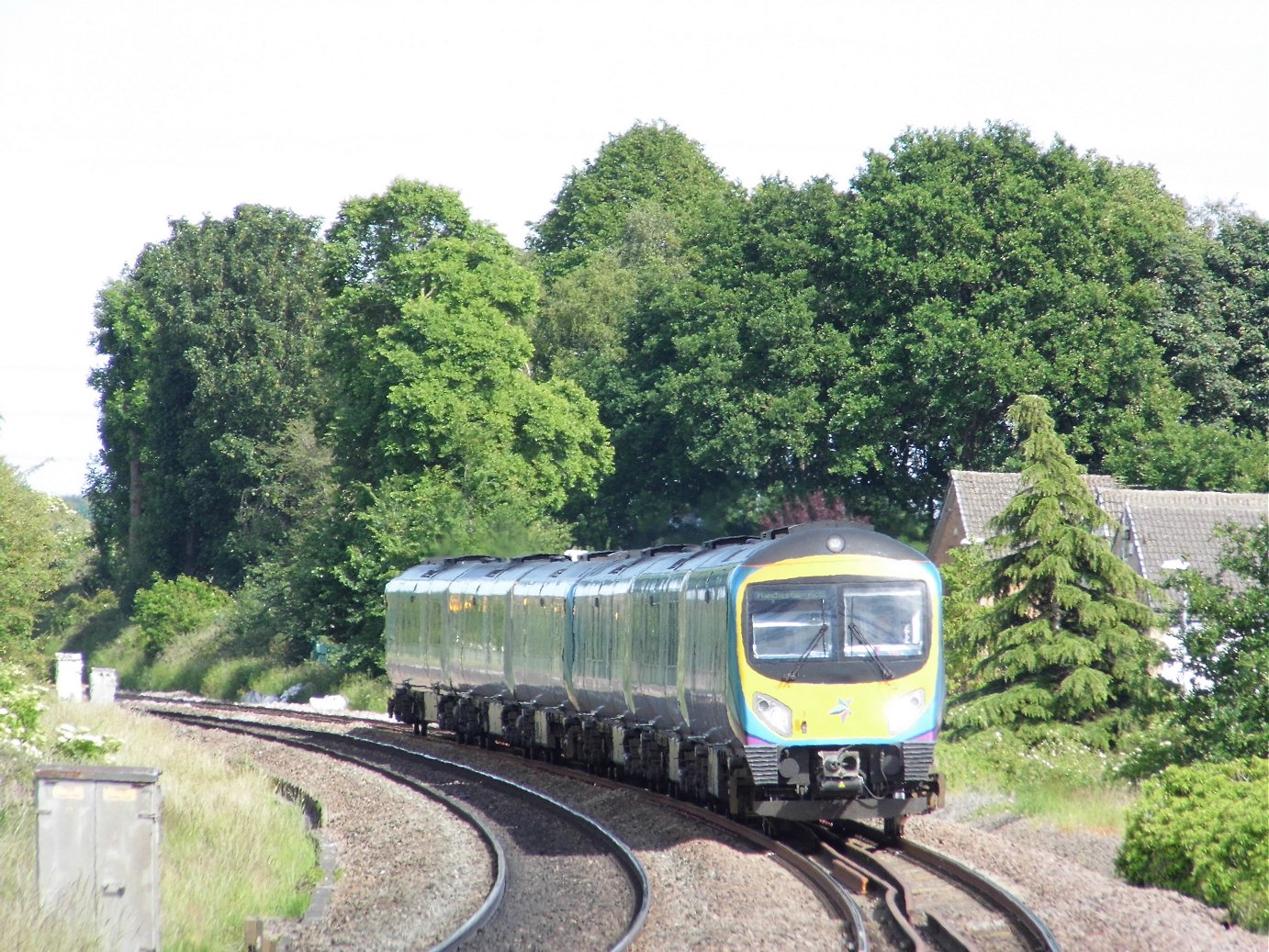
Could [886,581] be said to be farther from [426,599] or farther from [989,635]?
[426,599]

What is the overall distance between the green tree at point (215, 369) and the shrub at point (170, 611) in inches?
158

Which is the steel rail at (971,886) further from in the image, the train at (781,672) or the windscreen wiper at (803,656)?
the windscreen wiper at (803,656)

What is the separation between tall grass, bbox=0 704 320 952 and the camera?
1135cm

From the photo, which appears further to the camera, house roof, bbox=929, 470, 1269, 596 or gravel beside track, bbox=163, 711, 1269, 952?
house roof, bbox=929, 470, 1269, 596

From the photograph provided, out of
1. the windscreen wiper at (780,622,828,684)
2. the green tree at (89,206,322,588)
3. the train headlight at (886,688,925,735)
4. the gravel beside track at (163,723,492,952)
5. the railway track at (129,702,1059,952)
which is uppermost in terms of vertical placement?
the green tree at (89,206,322,588)

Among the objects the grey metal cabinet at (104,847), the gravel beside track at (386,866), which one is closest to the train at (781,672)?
the gravel beside track at (386,866)

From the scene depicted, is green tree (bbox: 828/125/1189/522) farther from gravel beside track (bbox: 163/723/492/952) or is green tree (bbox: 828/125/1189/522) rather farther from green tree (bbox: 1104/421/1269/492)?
gravel beside track (bbox: 163/723/492/952)

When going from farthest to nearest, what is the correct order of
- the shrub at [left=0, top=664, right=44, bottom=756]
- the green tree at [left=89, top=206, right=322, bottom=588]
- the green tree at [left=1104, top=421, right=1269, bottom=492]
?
the green tree at [left=89, top=206, right=322, bottom=588] < the green tree at [left=1104, top=421, right=1269, bottom=492] < the shrub at [left=0, top=664, right=44, bottom=756]

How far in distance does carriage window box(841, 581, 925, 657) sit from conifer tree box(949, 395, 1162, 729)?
21.8 feet

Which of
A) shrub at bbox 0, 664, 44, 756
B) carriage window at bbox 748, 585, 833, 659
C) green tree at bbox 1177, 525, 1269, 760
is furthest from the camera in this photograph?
green tree at bbox 1177, 525, 1269, 760

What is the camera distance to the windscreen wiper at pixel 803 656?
15.9m

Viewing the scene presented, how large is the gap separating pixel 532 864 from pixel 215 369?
46.8 metres

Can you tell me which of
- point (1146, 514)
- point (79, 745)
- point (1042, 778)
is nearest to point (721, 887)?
point (79, 745)

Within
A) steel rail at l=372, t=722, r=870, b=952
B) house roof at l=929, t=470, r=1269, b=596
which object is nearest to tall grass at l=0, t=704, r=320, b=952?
steel rail at l=372, t=722, r=870, b=952
